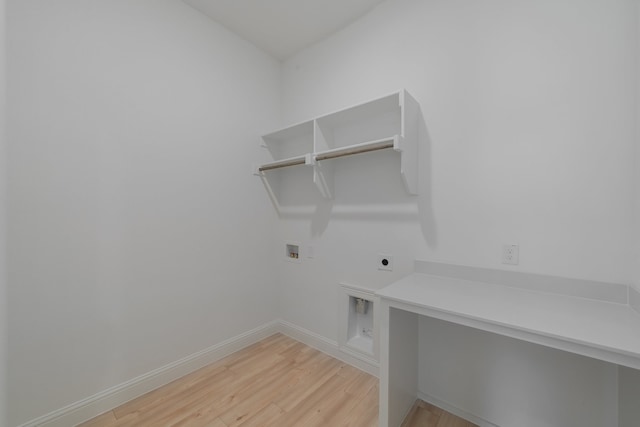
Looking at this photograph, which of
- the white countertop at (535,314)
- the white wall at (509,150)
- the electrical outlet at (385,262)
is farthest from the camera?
the electrical outlet at (385,262)

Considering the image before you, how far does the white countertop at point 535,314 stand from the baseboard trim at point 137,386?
5.02ft

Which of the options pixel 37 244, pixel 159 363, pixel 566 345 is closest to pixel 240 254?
pixel 159 363

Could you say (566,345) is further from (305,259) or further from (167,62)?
(167,62)

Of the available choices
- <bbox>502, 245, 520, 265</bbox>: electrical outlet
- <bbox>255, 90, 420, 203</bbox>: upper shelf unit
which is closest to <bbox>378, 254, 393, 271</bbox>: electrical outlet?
<bbox>255, 90, 420, 203</bbox>: upper shelf unit

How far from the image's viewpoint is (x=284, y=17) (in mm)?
1947

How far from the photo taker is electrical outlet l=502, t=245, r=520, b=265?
4.31ft

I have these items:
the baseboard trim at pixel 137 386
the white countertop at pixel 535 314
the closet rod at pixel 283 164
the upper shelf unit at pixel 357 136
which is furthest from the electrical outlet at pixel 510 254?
the baseboard trim at pixel 137 386

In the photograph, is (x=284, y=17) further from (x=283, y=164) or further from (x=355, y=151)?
(x=355, y=151)

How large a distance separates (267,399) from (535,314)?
1.53 metres

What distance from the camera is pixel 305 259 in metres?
2.29

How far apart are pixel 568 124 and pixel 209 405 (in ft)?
8.10

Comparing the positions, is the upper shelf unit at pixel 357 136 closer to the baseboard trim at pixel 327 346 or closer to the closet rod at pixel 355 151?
the closet rod at pixel 355 151

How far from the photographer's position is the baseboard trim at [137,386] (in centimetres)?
136

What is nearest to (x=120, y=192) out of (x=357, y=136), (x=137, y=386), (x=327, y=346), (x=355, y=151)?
(x=137, y=386)
